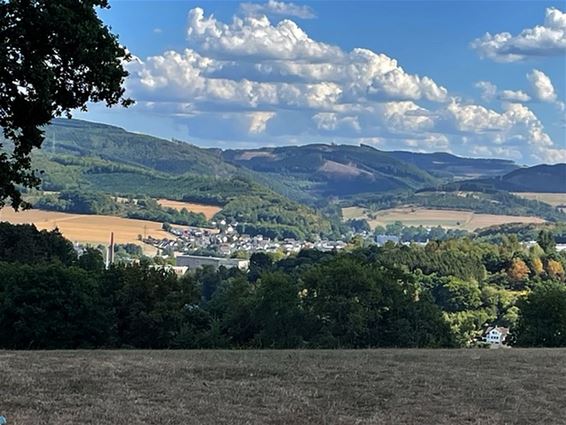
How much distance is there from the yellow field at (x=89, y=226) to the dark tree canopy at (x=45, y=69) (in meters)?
146

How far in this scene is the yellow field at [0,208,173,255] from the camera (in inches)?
6496

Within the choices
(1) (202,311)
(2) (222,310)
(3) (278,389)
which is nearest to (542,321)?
(1) (202,311)

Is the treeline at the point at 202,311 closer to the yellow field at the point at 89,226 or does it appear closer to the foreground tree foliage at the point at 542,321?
the foreground tree foliage at the point at 542,321

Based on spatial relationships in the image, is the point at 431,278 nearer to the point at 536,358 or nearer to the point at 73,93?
the point at 536,358

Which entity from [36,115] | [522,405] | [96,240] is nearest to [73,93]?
[36,115]

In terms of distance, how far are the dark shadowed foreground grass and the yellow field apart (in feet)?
474

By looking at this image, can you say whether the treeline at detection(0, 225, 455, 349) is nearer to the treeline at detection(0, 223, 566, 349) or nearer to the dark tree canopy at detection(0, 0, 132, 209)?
the treeline at detection(0, 223, 566, 349)

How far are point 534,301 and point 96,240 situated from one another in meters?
129

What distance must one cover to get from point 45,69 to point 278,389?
20.6 ft

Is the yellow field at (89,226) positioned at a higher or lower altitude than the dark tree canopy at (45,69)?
lower

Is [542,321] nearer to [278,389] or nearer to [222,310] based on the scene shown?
[222,310]

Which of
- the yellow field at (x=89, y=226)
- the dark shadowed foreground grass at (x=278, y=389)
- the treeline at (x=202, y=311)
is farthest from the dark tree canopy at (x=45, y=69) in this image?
the yellow field at (x=89, y=226)

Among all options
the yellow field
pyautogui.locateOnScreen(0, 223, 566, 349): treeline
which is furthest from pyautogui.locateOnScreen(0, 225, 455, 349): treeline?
the yellow field

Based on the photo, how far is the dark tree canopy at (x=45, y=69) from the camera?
41.4ft
